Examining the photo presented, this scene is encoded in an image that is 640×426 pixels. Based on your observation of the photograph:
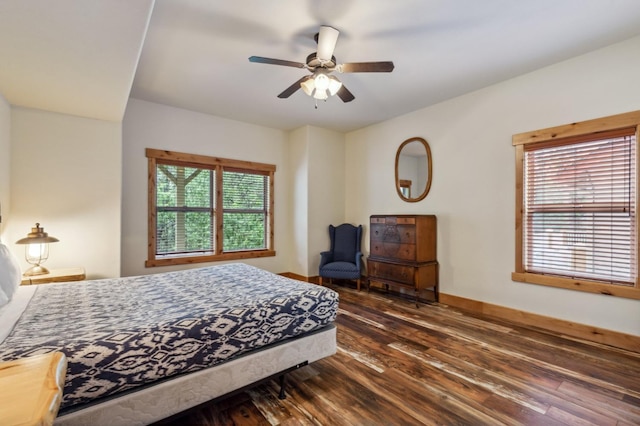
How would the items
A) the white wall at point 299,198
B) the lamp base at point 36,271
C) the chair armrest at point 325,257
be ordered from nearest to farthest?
the lamp base at point 36,271, the chair armrest at point 325,257, the white wall at point 299,198

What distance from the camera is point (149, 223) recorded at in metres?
4.13

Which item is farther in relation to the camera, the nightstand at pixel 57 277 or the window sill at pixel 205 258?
the window sill at pixel 205 258

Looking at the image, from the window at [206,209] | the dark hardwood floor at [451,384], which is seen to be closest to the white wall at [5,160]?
the window at [206,209]

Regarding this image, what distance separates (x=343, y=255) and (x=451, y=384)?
306 cm

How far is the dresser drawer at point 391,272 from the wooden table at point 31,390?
11.9 feet

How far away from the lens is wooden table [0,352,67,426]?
617 mm

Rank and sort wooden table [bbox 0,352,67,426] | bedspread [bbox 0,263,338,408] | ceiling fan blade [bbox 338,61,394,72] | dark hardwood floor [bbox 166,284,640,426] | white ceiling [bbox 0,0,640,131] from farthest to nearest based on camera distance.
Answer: ceiling fan blade [bbox 338,61,394,72], white ceiling [bbox 0,0,640,131], dark hardwood floor [bbox 166,284,640,426], bedspread [bbox 0,263,338,408], wooden table [bbox 0,352,67,426]

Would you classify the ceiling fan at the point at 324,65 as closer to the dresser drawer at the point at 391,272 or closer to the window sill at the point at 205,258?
the dresser drawer at the point at 391,272

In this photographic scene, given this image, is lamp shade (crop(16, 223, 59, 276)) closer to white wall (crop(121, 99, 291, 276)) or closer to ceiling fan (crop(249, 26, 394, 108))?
white wall (crop(121, 99, 291, 276))

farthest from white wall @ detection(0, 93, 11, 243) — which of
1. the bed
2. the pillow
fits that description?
the bed

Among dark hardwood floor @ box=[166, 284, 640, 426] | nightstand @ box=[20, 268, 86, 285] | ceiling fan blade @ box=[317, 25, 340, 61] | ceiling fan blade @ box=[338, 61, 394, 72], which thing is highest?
ceiling fan blade @ box=[317, 25, 340, 61]

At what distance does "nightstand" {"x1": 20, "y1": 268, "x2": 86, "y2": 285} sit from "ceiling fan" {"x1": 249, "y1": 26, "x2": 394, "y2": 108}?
2779mm

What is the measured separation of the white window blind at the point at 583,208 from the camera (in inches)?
107

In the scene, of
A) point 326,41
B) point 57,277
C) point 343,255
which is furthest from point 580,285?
point 57,277
